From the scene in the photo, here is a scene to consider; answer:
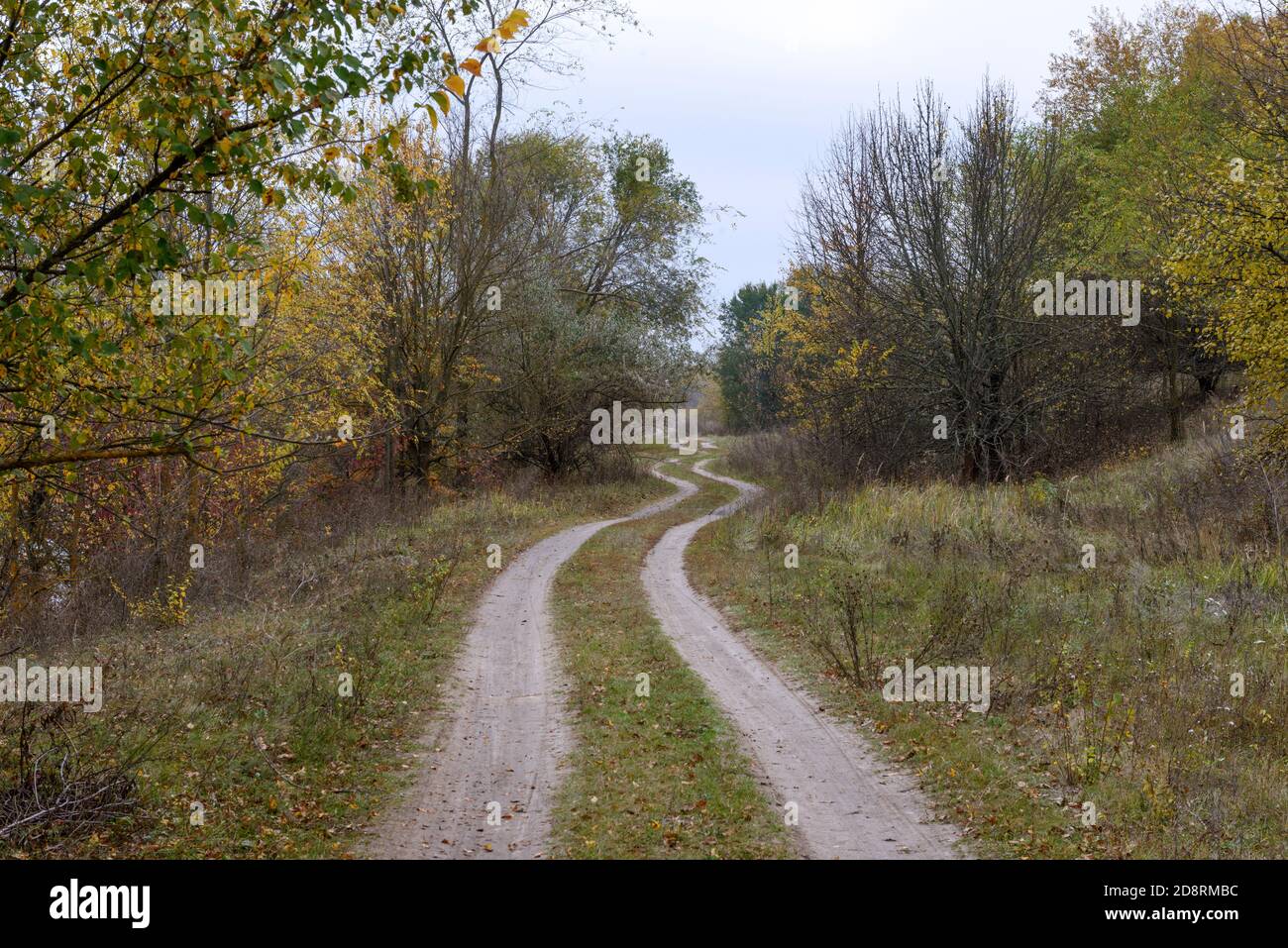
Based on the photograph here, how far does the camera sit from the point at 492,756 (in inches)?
344

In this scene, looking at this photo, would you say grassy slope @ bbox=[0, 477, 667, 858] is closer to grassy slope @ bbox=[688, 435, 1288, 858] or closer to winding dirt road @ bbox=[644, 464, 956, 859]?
winding dirt road @ bbox=[644, 464, 956, 859]

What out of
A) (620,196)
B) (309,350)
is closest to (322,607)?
(309,350)

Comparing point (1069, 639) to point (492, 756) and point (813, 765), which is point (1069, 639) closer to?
point (813, 765)

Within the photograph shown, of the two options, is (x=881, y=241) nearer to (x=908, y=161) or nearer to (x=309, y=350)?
(x=908, y=161)

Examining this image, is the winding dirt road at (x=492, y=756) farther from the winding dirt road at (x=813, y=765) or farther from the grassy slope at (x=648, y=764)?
the winding dirt road at (x=813, y=765)

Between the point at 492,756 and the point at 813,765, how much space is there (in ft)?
10.1

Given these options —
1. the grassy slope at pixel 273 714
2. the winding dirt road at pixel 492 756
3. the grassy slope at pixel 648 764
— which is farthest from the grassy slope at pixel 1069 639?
the grassy slope at pixel 273 714

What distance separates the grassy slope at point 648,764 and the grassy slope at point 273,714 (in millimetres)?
1768

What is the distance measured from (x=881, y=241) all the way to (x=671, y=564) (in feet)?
36.1

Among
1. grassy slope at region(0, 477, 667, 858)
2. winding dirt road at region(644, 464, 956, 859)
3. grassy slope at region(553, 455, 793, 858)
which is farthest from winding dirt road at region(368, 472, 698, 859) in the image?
winding dirt road at region(644, 464, 956, 859)

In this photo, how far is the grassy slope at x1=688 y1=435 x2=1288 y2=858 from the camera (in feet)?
22.7

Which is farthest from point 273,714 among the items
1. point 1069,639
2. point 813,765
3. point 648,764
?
point 1069,639

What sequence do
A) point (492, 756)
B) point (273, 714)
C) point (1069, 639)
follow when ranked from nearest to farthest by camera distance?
point (492, 756)
point (273, 714)
point (1069, 639)

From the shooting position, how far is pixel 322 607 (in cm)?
1443
